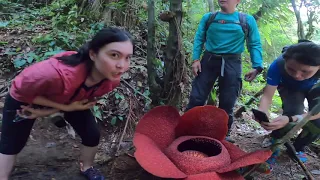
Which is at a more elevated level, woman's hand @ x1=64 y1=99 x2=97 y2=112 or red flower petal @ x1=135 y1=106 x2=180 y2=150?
woman's hand @ x1=64 y1=99 x2=97 y2=112

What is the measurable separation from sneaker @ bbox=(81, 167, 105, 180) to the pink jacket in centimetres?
75

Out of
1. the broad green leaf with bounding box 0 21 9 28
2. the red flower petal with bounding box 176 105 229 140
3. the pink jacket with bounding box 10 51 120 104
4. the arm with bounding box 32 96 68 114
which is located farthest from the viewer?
the broad green leaf with bounding box 0 21 9 28

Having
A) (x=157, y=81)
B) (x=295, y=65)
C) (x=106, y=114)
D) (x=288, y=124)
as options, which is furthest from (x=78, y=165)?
(x=295, y=65)

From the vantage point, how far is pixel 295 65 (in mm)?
2469

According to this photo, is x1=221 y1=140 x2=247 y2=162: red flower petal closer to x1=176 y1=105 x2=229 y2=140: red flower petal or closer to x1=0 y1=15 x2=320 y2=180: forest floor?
x1=176 y1=105 x2=229 y2=140: red flower petal

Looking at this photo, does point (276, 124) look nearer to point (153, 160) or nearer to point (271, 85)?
point (271, 85)

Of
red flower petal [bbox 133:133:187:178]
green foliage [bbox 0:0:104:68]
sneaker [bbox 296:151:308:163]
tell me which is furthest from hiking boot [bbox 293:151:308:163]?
green foliage [bbox 0:0:104:68]

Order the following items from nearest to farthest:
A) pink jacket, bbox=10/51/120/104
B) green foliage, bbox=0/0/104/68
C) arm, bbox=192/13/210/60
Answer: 1. pink jacket, bbox=10/51/120/104
2. arm, bbox=192/13/210/60
3. green foliage, bbox=0/0/104/68

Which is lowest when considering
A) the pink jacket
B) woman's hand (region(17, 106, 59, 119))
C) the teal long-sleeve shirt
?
woman's hand (region(17, 106, 59, 119))

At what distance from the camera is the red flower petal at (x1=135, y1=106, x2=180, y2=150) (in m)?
2.24

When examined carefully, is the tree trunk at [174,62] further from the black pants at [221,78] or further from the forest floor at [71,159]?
the forest floor at [71,159]

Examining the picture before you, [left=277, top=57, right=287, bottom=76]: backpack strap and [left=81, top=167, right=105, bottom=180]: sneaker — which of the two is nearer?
[left=81, top=167, right=105, bottom=180]: sneaker

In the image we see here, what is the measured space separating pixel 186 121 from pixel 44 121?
1843 millimetres

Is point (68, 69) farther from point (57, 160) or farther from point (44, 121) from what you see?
point (44, 121)
